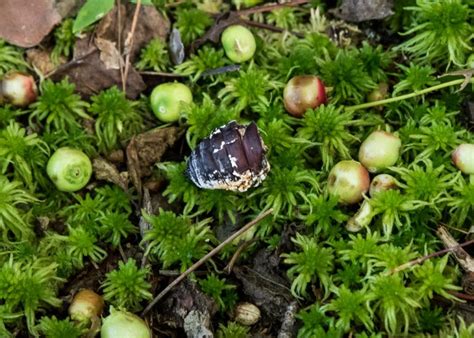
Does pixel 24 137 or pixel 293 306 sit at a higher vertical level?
pixel 24 137

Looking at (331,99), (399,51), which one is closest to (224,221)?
(331,99)

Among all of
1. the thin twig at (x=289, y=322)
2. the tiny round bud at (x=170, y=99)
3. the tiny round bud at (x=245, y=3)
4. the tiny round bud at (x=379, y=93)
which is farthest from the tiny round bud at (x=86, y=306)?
the tiny round bud at (x=245, y=3)

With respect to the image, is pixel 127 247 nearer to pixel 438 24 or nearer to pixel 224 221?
pixel 224 221

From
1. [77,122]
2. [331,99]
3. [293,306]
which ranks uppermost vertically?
[77,122]

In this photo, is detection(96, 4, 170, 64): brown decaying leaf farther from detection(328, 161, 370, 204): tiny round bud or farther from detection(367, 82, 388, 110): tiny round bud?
detection(328, 161, 370, 204): tiny round bud

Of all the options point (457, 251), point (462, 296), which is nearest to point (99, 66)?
point (457, 251)

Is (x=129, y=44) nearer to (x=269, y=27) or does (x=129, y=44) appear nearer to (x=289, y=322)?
(x=269, y=27)

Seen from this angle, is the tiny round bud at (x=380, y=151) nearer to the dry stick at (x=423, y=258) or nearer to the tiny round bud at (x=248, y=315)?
the dry stick at (x=423, y=258)

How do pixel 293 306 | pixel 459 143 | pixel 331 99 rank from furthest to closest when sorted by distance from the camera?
pixel 331 99, pixel 459 143, pixel 293 306
